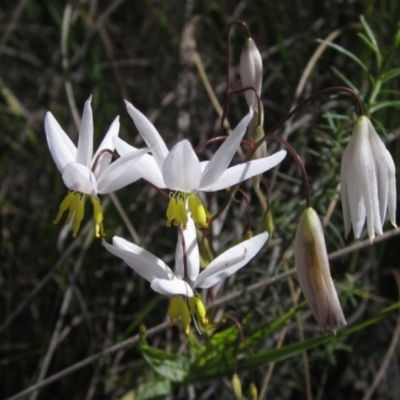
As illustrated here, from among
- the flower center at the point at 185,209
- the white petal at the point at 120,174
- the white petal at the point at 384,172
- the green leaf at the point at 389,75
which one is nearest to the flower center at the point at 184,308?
the flower center at the point at 185,209

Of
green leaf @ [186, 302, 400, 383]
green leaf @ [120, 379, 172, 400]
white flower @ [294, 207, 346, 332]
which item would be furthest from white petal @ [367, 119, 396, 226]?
green leaf @ [120, 379, 172, 400]

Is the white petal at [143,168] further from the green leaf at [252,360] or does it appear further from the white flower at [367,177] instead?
the green leaf at [252,360]

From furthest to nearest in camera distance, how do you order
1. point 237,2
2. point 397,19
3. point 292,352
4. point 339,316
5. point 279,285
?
point 237,2 < point 397,19 < point 279,285 < point 292,352 < point 339,316

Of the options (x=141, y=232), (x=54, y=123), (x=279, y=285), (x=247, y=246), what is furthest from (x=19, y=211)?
(x=247, y=246)

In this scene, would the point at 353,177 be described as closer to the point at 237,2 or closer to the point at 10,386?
the point at 10,386

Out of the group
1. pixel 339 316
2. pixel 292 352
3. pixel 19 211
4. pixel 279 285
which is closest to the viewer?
pixel 339 316

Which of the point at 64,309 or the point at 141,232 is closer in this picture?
the point at 64,309

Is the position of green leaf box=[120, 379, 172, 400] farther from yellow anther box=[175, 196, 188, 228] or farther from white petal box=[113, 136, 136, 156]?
white petal box=[113, 136, 136, 156]
